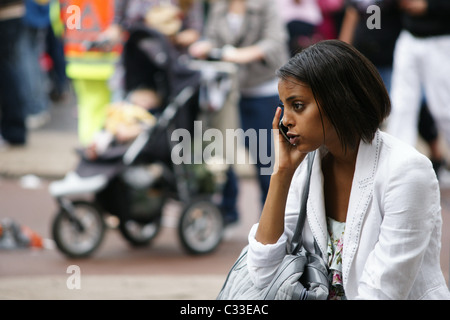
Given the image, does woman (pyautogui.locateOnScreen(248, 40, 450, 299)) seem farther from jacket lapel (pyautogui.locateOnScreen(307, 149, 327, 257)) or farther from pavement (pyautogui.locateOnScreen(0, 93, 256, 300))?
pavement (pyautogui.locateOnScreen(0, 93, 256, 300))

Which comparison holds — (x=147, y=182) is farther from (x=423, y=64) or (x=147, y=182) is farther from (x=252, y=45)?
(x=423, y=64)

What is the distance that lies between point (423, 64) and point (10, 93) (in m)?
5.21

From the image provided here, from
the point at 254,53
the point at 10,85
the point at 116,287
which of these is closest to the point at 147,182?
the point at 254,53

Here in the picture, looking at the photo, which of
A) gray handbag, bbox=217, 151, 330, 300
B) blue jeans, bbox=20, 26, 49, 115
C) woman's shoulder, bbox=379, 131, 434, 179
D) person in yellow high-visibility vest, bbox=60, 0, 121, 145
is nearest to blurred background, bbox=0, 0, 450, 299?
person in yellow high-visibility vest, bbox=60, 0, 121, 145

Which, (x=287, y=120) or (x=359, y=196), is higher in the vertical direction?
(x=287, y=120)

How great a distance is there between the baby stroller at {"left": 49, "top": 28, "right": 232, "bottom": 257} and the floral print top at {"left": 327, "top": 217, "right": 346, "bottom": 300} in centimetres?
339

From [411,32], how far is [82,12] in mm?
3623

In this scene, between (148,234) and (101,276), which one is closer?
(101,276)

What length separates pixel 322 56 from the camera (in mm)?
2387

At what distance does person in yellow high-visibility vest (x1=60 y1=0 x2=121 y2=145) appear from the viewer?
861 cm

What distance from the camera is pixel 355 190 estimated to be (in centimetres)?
A: 243

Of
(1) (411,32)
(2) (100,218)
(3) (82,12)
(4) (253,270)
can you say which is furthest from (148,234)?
(4) (253,270)
